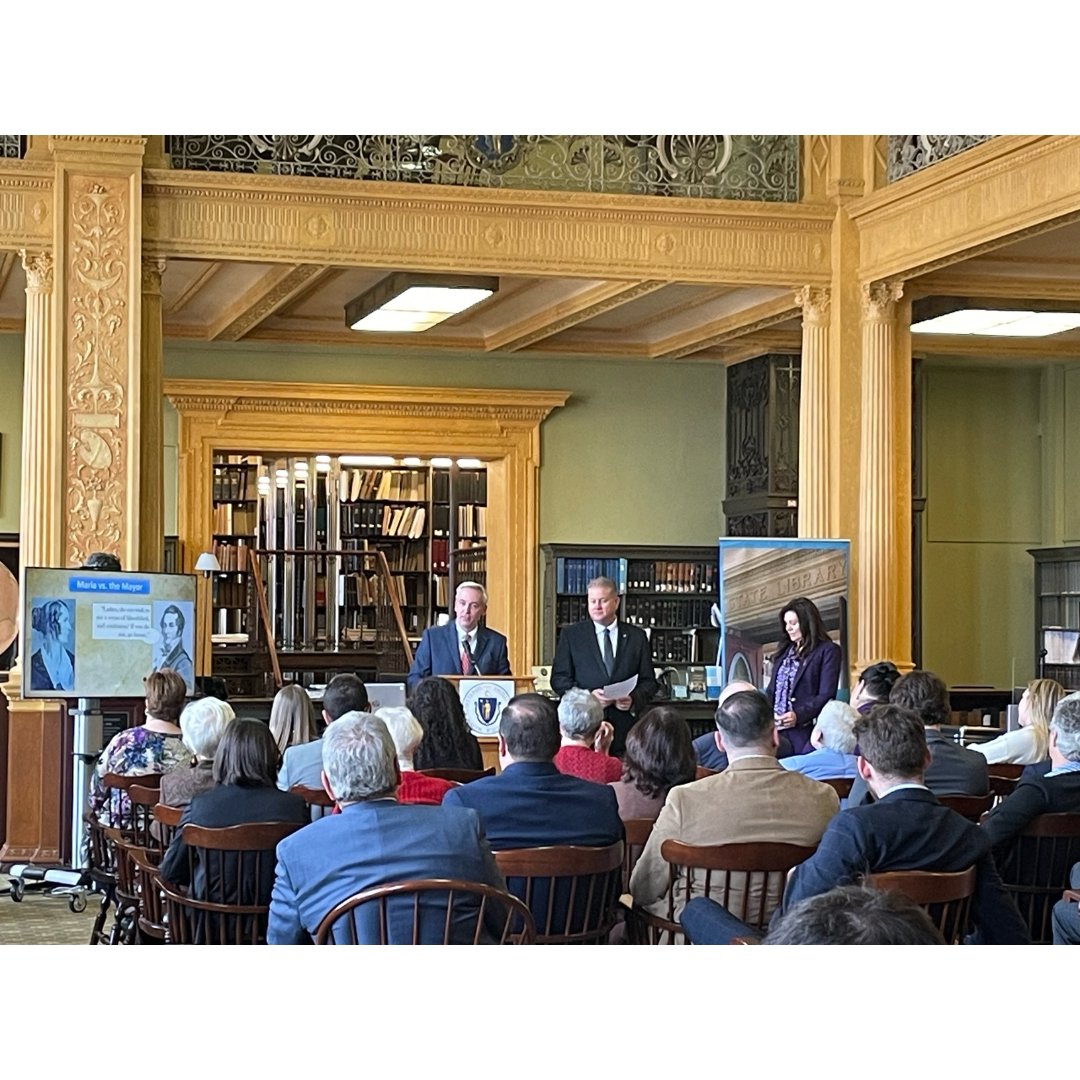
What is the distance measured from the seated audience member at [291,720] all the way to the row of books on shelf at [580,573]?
8.30 m

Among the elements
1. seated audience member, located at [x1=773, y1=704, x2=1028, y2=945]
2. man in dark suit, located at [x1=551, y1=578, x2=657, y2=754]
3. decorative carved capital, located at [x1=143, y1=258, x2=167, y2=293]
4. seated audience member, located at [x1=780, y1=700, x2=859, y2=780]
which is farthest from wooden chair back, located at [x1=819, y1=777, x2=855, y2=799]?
decorative carved capital, located at [x1=143, y1=258, x2=167, y2=293]

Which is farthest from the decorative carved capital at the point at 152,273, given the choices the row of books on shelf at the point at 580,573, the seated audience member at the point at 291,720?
the row of books on shelf at the point at 580,573

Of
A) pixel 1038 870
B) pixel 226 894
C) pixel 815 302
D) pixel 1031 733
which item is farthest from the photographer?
pixel 815 302

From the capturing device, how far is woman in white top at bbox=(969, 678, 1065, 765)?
783 cm

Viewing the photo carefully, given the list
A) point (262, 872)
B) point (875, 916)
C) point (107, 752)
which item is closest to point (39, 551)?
point (107, 752)

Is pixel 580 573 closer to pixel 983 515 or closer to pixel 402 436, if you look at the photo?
pixel 402 436

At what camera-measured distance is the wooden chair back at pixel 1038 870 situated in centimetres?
618

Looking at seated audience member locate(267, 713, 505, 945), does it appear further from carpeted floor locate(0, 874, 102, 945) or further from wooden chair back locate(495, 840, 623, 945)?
carpeted floor locate(0, 874, 102, 945)

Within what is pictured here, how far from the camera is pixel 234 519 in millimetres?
16656

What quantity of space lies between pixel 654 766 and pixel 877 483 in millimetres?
6036

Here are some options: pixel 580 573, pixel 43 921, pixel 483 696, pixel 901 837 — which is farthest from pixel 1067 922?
pixel 580 573

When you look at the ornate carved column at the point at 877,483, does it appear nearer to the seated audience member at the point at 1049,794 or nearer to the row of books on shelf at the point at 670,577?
the row of books on shelf at the point at 670,577
